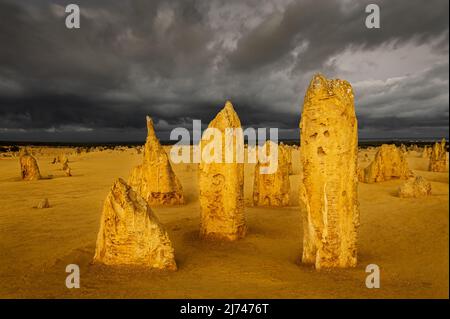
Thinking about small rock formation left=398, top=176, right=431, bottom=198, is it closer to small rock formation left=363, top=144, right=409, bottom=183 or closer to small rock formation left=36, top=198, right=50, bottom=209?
small rock formation left=363, top=144, right=409, bottom=183

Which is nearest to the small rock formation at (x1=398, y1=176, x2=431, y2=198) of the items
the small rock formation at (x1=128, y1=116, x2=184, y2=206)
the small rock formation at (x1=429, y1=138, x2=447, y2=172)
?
the small rock formation at (x1=128, y1=116, x2=184, y2=206)

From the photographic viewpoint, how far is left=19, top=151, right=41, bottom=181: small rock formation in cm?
2181

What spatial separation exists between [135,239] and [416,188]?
12.7m

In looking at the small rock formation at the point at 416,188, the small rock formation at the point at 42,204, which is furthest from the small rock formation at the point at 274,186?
the small rock formation at the point at 42,204

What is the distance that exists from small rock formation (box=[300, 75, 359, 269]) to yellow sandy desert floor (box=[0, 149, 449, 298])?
0.51m

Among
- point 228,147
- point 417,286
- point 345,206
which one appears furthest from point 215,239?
point 417,286

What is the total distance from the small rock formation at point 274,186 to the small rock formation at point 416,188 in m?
5.24

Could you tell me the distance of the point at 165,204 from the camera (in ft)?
48.7

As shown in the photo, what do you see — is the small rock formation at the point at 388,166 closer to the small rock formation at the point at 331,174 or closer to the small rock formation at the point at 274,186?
the small rock formation at the point at 274,186

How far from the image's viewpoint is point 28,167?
72.2 ft

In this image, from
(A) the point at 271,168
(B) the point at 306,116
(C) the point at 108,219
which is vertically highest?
(B) the point at 306,116

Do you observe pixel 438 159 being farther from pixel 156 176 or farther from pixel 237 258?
pixel 237 258
